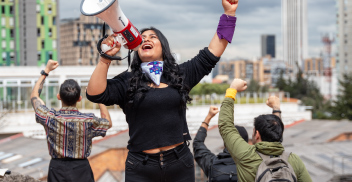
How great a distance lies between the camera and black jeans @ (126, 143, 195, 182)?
8.79ft

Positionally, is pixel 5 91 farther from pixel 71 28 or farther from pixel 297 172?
pixel 71 28

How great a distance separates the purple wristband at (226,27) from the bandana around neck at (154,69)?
1.29 ft

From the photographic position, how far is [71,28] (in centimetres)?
12962

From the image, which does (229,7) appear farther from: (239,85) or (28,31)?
(28,31)

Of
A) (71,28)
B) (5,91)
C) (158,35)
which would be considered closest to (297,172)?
(158,35)

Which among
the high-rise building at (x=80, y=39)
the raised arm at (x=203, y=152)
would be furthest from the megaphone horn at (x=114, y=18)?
the high-rise building at (x=80, y=39)

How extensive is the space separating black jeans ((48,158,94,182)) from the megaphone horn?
1292 mm

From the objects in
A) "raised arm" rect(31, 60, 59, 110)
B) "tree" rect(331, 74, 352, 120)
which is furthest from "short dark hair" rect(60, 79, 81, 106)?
"tree" rect(331, 74, 352, 120)

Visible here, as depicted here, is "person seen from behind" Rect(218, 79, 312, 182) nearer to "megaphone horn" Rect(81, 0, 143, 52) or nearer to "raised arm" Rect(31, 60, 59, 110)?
"megaphone horn" Rect(81, 0, 143, 52)

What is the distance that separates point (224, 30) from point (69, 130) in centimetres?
140

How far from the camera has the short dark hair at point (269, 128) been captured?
2.98 metres

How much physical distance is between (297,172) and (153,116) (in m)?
0.95

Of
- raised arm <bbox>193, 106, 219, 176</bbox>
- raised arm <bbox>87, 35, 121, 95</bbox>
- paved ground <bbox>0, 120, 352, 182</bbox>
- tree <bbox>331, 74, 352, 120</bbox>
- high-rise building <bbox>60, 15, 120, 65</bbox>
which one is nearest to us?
raised arm <bbox>87, 35, 121, 95</bbox>

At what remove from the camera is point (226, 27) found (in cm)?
289
